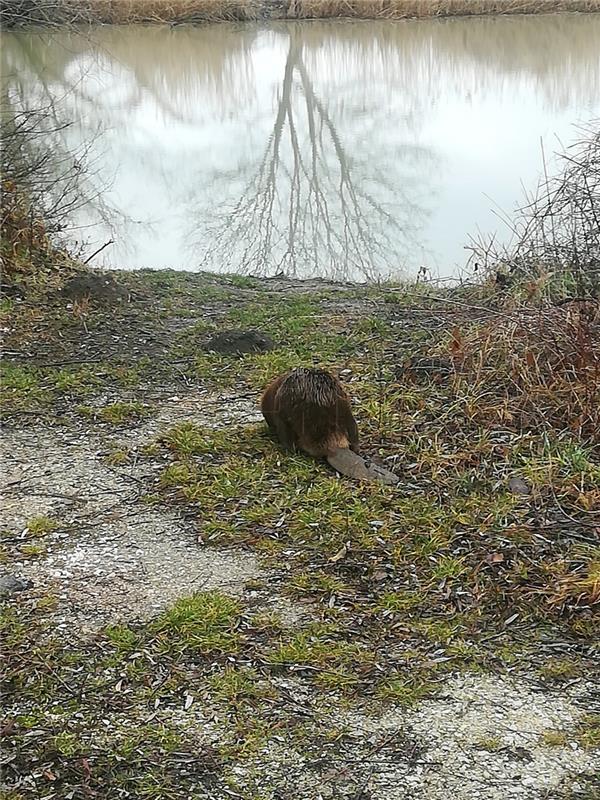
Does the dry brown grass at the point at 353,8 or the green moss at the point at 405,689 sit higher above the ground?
the dry brown grass at the point at 353,8

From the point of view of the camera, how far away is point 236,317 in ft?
21.9

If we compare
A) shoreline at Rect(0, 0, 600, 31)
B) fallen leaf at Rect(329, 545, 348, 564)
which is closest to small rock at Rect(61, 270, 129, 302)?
fallen leaf at Rect(329, 545, 348, 564)

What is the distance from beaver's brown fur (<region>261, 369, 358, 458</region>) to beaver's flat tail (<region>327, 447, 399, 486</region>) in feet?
0.12

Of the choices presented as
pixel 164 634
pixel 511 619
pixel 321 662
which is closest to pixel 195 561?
pixel 164 634

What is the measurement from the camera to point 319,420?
174 inches

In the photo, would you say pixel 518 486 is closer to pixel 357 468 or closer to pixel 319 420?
pixel 357 468

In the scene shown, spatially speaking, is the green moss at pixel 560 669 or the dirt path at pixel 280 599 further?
the green moss at pixel 560 669

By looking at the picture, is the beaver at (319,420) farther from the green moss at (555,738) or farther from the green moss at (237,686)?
the green moss at (555,738)

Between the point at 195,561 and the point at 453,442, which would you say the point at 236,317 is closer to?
the point at 453,442

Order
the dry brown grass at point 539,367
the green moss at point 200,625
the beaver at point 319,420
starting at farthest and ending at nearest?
the dry brown grass at point 539,367
the beaver at point 319,420
the green moss at point 200,625

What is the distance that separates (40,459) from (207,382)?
126 centimetres

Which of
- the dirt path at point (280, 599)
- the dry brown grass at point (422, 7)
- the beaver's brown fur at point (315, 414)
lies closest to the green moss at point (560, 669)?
the dirt path at point (280, 599)

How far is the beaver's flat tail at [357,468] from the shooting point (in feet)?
14.1

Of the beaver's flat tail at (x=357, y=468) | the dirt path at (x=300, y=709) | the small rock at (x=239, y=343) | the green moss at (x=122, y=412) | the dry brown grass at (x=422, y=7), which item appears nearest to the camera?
the dirt path at (x=300, y=709)
